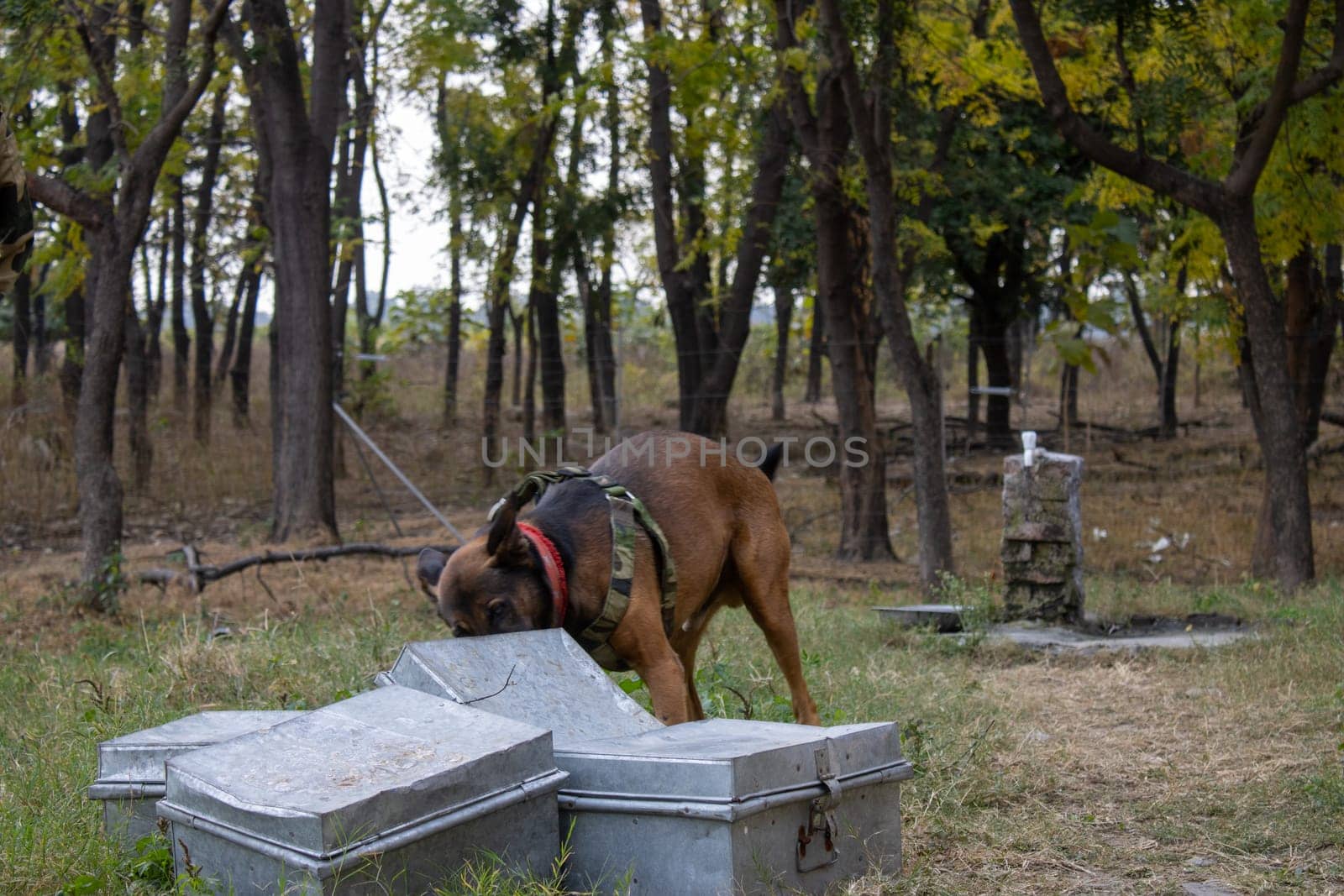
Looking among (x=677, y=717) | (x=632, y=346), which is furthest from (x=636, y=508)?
(x=632, y=346)

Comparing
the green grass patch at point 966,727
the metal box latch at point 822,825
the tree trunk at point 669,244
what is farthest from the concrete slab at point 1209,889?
the tree trunk at point 669,244

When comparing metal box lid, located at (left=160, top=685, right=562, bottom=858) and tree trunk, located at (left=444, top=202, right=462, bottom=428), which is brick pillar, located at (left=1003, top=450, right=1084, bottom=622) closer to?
metal box lid, located at (left=160, top=685, right=562, bottom=858)

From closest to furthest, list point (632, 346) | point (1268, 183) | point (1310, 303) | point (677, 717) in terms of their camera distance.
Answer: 1. point (677, 717)
2. point (1268, 183)
3. point (1310, 303)
4. point (632, 346)

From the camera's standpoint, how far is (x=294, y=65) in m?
13.2

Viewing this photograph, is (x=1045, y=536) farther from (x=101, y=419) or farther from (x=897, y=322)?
(x=101, y=419)

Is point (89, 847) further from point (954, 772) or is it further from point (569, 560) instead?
point (954, 772)

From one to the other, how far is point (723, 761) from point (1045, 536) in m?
5.95

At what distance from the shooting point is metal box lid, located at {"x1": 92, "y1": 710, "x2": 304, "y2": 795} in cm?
375

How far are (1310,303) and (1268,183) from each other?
175 cm

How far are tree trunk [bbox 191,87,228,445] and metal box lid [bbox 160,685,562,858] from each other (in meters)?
16.6

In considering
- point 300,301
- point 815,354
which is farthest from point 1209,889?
point 815,354

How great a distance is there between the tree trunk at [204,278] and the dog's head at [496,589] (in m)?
15.8

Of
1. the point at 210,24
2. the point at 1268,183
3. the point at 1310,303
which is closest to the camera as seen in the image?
the point at 210,24

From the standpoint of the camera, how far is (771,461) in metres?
5.90
